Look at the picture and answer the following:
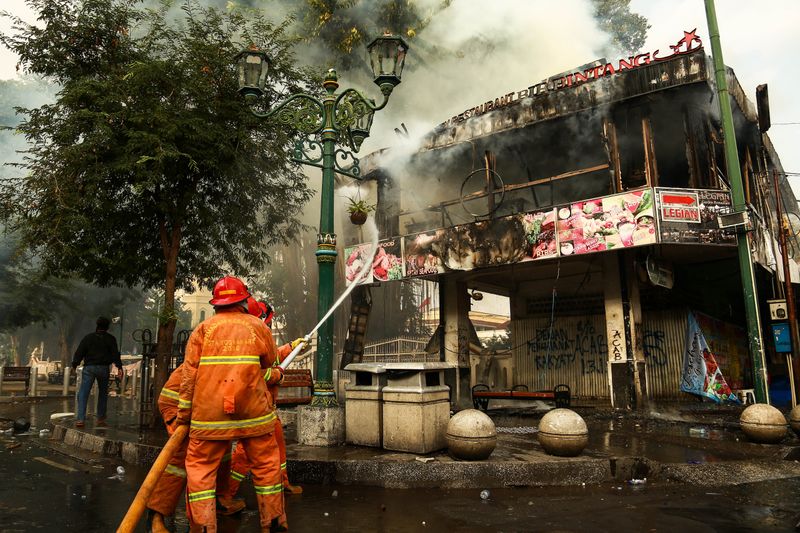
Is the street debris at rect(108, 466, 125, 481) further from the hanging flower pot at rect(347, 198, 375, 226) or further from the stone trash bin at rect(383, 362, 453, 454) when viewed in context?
the hanging flower pot at rect(347, 198, 375, 226)

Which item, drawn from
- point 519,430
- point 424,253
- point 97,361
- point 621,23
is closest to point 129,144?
point 97,361

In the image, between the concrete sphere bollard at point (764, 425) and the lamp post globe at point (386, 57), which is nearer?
the concrete sphere bollard at point (764, 425)

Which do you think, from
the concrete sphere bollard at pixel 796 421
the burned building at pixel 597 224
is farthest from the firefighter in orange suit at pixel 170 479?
the burned building at pixel 597 224

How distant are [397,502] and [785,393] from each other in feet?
49.6

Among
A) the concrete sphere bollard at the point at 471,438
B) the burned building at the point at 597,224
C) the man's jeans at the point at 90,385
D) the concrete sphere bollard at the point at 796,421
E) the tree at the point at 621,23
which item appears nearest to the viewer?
the concrete sphere bollard at the point at 471,438

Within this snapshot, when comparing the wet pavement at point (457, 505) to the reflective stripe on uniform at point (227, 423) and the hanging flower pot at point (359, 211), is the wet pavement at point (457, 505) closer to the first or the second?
the reflective stripe on uniform at point (227, 423)

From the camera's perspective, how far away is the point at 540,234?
12477 mm

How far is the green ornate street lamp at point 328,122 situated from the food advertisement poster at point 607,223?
5.94 m

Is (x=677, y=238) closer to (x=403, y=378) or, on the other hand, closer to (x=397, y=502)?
(x=403, y=378)

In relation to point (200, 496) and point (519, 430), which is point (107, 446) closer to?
point (200, 496)

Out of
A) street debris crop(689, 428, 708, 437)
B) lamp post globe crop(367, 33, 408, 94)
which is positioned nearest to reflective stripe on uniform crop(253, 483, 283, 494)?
lamp post globe crop(367, 33, 408, 94)

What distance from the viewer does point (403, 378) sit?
20.6 feet

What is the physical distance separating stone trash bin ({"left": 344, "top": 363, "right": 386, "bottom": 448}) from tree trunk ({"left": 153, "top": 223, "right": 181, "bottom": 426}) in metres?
4.37

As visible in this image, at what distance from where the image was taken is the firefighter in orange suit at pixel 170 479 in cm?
379
